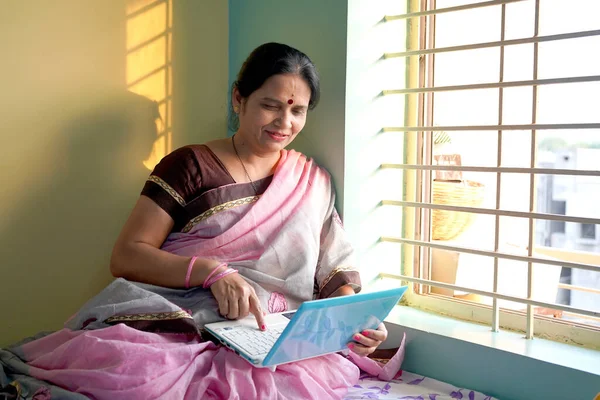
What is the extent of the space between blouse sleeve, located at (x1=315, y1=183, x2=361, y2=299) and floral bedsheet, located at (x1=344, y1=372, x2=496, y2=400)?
0.25 meters

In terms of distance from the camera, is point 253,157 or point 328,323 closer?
point 328,323

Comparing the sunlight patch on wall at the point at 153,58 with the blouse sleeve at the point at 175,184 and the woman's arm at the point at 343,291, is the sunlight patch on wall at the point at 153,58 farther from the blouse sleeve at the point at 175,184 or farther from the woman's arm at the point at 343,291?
the woman's arm at the point at 343,291

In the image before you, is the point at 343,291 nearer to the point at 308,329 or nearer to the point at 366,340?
the point at 366,340

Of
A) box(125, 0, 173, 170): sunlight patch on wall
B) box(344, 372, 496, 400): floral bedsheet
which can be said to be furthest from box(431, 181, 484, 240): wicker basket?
box(125, 0, 173, 170): sunlight patch on wall

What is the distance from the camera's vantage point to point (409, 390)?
158 centimetres

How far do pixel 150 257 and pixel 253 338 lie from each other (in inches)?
13.8

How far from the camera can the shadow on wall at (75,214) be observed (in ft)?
5.64

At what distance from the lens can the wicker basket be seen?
1935 mm

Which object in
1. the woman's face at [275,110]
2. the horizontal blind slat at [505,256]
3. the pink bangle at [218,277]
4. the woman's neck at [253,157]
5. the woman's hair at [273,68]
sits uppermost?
the woman's hair at [273,68]

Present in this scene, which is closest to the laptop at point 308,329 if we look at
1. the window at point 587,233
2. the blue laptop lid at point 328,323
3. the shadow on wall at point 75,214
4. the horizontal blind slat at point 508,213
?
the blue laptop lid at point 328,323

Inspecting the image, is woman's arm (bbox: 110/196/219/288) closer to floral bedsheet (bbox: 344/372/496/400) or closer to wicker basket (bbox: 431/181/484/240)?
floral bedsheet (bbox: 344/372/496/400)

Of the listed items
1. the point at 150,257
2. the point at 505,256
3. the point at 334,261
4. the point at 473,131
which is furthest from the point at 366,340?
the point at 473,131

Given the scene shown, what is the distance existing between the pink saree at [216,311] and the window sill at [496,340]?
0.15m

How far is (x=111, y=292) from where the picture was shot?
1.47 metres
